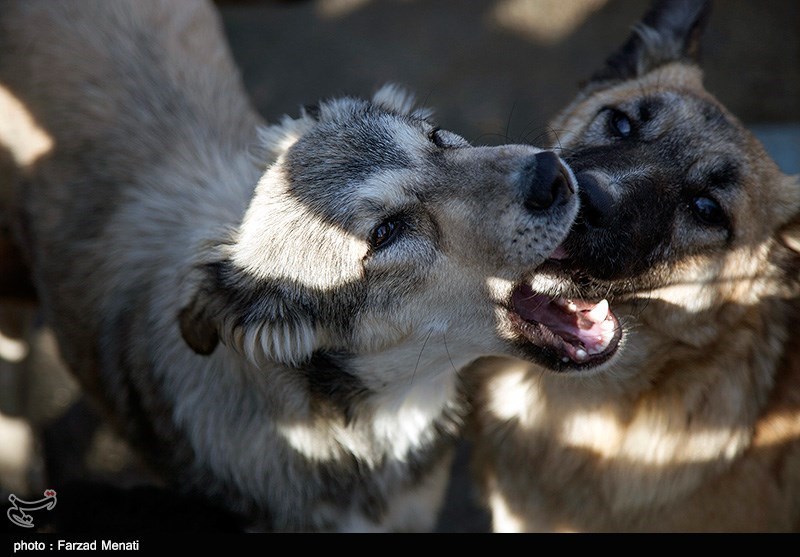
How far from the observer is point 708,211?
2.60 m

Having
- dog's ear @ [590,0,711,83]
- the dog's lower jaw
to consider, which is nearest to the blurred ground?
dog's ear @ [590,0,711,83]

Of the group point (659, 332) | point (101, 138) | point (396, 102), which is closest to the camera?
point (659, 332)

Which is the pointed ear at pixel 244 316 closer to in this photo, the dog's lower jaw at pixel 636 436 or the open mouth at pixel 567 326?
the open mouth at pixel 567 326

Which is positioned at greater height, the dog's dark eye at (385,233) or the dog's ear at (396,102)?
the dog's ear at (396,102)

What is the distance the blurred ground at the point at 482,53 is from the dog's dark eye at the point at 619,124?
5.40 feet

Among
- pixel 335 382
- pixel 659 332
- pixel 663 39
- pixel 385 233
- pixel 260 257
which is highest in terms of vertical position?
pixel 663 39

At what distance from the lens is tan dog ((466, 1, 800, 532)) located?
2.50m

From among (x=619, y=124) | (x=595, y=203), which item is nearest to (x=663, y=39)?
(x=619, y=124)

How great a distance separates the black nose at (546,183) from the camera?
88.7 inches

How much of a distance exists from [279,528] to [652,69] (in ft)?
7.76

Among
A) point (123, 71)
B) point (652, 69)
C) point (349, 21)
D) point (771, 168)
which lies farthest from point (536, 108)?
point (123, 71)

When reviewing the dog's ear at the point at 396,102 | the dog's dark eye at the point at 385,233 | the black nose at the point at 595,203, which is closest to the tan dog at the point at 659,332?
the black nose at the point at 595,203

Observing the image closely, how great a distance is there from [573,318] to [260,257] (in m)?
1.07

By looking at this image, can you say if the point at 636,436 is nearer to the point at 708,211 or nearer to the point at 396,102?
the point at 708,211
